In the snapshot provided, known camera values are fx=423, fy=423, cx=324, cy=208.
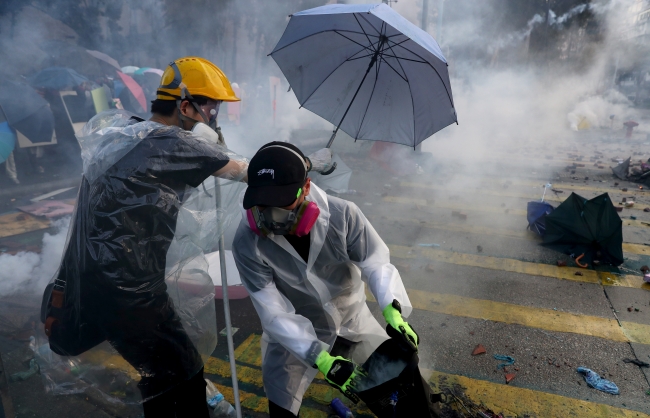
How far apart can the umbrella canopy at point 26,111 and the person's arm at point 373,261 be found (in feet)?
26.8

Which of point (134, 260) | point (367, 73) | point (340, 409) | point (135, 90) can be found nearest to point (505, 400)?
point (340, 409)

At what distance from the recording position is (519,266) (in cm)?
500

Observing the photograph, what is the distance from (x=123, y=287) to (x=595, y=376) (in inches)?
127

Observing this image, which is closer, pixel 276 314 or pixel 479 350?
pixel 276 314

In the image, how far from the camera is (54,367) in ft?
6.71

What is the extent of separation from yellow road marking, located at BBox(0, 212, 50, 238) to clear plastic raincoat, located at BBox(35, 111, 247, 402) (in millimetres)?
4598

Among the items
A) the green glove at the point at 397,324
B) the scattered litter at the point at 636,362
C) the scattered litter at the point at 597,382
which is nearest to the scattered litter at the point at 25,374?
the green glove at the point at 397,324

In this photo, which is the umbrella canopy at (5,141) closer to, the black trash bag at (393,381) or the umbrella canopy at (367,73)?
the umbrella canopy at (367,73)

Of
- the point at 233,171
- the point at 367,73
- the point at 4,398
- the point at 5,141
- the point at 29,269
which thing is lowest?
the point at 29,269

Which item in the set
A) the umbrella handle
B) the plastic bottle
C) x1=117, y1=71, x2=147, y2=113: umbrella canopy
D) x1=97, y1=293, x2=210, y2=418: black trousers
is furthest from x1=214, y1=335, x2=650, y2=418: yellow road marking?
x1=117, y1=71, x2=147, y2=113: umbrella canopy

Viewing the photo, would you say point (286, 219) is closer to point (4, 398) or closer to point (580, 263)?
point (4, 398)

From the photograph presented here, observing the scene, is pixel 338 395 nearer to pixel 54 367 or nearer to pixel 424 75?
pixel 54 367

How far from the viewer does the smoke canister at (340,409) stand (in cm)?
270

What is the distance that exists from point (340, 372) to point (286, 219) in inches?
26.3
